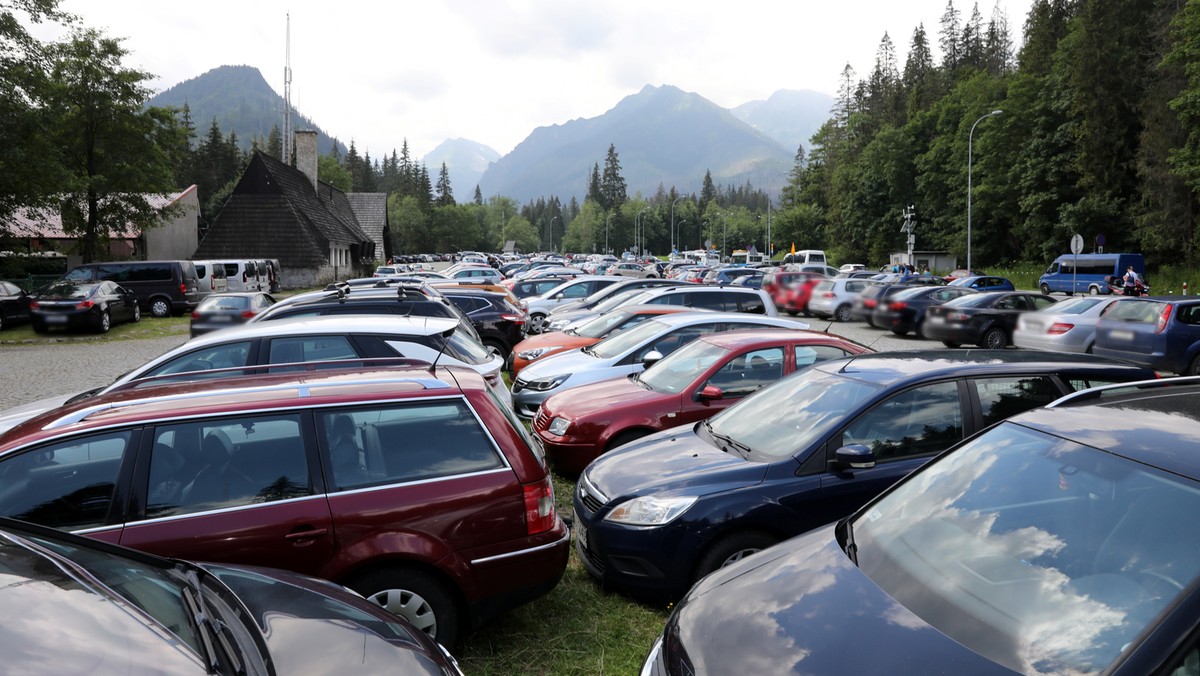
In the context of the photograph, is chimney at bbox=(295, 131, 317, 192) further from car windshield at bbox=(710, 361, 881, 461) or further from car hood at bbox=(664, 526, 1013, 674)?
car hood at bbox=(664, 526, 1013, 674)

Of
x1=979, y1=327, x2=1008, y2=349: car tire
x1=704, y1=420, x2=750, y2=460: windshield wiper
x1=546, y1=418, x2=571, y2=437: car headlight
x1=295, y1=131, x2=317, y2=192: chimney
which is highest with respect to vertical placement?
x1=295, y1=131, x2=317, y2=192: chimney

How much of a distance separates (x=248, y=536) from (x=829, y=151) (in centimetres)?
10362

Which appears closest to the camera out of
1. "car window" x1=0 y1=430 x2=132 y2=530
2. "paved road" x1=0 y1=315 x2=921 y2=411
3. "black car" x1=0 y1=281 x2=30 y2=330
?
"car window" x1=0 y1=430 x2=132 y2=530

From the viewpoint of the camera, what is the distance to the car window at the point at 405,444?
13.7 feet

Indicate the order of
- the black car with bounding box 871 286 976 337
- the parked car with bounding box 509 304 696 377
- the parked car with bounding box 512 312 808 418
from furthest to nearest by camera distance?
the black car with bounding box 871 286 976 337
the parked car with bounding box 509 304 696 377
the parked car with bounding box 512 312 808 418

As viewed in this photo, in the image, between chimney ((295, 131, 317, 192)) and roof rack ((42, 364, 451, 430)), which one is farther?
chimney ((295, 131, 317, 192))

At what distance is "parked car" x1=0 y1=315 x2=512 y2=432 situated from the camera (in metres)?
7.44

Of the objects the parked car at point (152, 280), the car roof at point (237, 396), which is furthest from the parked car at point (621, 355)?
the parked car at point (152, 280)

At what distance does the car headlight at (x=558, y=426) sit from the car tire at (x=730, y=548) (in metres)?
2.82

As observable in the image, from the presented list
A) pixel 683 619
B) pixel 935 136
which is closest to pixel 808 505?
pixel 683 619

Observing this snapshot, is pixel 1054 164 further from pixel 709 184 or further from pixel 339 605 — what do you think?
pixel 709 184

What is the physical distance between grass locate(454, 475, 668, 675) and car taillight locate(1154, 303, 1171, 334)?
44.3 ft

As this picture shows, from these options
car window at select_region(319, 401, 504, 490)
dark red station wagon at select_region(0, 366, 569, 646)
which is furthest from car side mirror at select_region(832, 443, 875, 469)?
car window at select_region(319, 401, 504, 490)

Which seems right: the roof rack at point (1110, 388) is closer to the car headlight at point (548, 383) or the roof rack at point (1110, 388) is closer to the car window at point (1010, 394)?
the car window at point (1010, 394)
